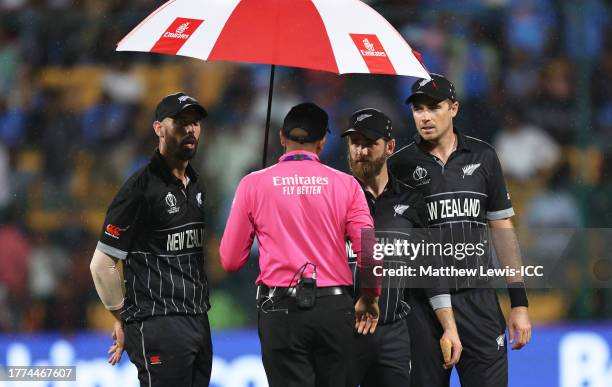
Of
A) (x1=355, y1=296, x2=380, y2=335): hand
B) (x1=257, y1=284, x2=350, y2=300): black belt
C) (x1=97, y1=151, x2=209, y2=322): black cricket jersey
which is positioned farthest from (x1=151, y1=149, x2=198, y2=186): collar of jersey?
(x1=355, y1=296, x2=380, y2=335): hand

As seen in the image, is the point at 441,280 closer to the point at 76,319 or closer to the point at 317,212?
the point at 317,212

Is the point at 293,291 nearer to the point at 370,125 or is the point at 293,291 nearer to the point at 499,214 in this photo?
the point at 370,125

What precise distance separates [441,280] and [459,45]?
3192mm

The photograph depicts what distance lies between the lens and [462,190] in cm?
502

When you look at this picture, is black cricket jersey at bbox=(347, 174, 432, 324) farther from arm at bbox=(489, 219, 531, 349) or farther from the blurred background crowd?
the blurred background crowd

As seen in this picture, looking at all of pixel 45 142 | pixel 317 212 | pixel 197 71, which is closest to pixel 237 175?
pixel 197 71

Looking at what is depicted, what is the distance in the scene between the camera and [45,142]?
7645 millimetres

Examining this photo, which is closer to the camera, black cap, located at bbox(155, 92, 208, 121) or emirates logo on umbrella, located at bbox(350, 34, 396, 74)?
emirates logo on umbrella, located at bbox(350, 34, 396, 74)

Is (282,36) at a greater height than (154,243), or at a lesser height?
greater

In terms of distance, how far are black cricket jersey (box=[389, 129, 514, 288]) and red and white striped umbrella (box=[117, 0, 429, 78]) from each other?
2.18 ft

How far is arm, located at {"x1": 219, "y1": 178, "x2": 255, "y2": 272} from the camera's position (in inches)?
166

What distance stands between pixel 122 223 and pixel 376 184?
114cm

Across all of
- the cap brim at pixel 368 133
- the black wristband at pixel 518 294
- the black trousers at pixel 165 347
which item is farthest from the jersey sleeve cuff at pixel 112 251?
the black wristband at pixel 518 294

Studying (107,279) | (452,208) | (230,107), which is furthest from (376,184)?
(230,107)
